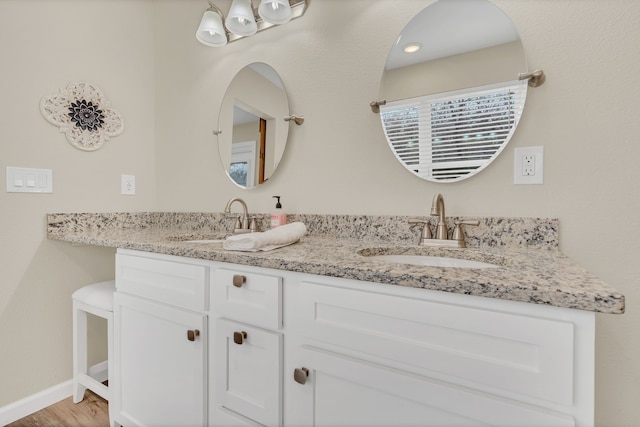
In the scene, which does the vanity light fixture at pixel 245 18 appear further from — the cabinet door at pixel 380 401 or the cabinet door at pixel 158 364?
the cabinet door at pixel 380 401

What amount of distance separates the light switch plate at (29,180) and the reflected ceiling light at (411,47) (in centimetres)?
183

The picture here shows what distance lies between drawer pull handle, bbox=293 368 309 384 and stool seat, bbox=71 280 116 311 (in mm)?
1032

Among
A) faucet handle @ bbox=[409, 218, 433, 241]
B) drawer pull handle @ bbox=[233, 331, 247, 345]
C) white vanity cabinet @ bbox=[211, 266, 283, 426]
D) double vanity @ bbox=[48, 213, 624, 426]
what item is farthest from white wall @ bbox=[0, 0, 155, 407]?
faucet handle @ bbox=[409, 218, 433, 241]

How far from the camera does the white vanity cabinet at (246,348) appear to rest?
35.4 inches

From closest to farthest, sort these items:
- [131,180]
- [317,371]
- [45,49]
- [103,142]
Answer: [317,371] < [45,49] < [103,142] < [131,180]

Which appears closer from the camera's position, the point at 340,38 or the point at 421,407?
the point at 421,407

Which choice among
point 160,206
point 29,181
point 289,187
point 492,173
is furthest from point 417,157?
point 29,181

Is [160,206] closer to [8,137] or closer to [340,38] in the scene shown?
[8,137]

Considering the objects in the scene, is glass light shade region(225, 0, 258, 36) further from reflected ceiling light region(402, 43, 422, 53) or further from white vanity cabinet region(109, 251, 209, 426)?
white vanity cabinet region(109, 251, 209, 426)

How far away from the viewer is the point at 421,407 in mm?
694

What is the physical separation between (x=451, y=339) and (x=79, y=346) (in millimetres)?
1815

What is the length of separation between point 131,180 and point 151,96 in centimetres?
59

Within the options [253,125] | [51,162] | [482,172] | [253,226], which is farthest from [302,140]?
[51,162]

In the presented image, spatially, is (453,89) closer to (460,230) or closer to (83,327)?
(460,230)
